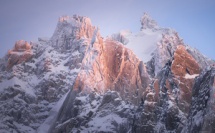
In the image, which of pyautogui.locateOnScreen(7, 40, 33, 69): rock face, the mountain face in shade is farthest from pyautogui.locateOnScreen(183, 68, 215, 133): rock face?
pyautogui.locateOnScreen(7, 40, 33, 69): rock face

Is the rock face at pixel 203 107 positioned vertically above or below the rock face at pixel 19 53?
below

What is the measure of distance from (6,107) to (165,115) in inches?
3673

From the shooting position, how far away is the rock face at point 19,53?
186125mm

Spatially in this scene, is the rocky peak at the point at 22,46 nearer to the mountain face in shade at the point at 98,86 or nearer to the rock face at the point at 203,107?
the mountain face in shade at the point at 98,86

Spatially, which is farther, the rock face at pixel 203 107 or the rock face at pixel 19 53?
the rock face at pixel 19 53

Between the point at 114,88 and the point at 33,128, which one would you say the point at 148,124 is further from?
the point at 33,128

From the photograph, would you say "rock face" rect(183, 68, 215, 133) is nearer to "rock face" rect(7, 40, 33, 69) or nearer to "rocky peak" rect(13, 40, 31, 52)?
"rock face" rect(7, 40, 33, 69)

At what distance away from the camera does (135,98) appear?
149625mm

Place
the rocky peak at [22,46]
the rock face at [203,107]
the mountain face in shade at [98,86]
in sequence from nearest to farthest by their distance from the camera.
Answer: the rock face at [203,107] → the mountain face in shade at [98,86] → the rocky peak at [22,46]

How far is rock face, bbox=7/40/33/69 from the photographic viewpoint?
611 ft

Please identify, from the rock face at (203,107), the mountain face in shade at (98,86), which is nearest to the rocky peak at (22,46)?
the mountain face in shade at (98,86)

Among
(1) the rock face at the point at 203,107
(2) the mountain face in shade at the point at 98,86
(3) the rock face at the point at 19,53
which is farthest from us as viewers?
(3) the rock face at the point at 19,53

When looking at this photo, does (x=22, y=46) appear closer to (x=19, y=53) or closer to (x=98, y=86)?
(x=19, y=53)

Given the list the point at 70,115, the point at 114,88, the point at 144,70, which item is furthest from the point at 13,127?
the point at 144,70
